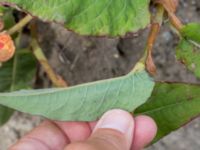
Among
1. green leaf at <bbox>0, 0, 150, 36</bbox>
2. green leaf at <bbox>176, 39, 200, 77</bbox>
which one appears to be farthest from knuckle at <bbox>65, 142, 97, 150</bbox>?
green leaf at <bbox>176, 39, 200, 77</bbox>

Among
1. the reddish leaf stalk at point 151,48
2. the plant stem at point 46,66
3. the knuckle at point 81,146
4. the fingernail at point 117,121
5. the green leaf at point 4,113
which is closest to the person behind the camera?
the knuckle at point 81,146

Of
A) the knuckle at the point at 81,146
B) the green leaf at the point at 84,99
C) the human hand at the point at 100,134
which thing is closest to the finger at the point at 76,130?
the human hand at the point at 100,134

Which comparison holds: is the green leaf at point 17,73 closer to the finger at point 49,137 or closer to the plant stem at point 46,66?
the plant stem at point 46,66

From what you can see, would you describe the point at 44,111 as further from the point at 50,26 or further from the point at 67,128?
the point at 50,26

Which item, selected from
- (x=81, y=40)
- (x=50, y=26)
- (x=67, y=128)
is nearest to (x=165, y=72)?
(x=81, y=40)

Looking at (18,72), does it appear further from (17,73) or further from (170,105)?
(170,105)

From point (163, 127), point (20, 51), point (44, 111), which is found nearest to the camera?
point (44, 111)
